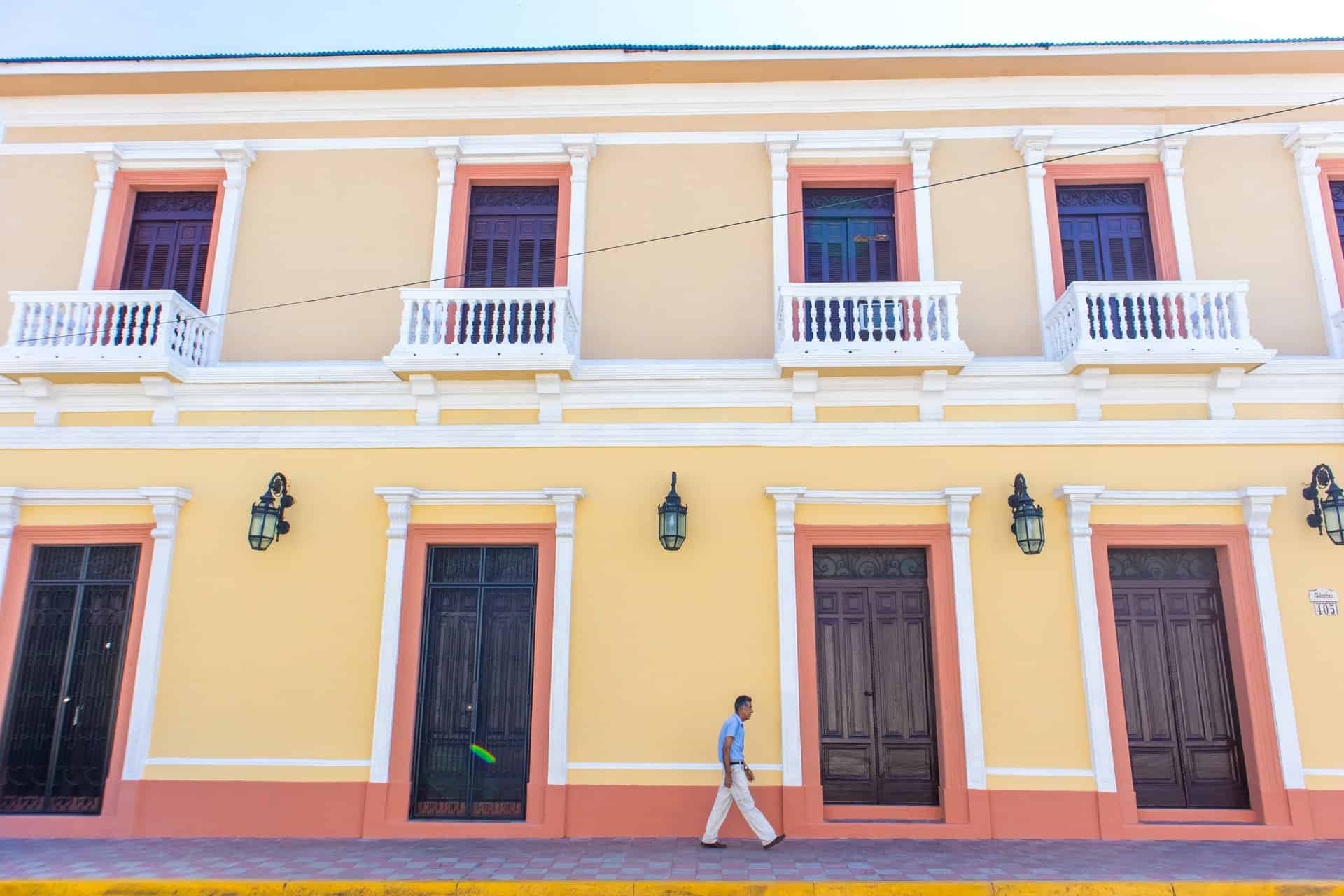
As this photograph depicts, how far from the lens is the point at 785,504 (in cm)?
809

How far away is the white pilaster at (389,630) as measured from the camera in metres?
7.77

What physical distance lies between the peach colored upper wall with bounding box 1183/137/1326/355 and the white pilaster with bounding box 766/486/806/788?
199 inches

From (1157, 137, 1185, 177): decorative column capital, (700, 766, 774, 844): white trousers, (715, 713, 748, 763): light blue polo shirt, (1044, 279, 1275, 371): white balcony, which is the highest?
(1157, 137, 1185, 177): decorative column capital

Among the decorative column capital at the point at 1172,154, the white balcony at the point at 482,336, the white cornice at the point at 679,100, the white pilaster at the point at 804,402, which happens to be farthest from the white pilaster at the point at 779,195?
the decorative column capital at the point at 1172,154

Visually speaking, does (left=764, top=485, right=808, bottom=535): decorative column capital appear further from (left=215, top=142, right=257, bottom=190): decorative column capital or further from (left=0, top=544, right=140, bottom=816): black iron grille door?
(left=215, top=142, right=257, bottom=190): decorative column capital

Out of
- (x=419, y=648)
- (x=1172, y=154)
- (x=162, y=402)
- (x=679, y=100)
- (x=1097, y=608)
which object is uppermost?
(x=679, y=100)

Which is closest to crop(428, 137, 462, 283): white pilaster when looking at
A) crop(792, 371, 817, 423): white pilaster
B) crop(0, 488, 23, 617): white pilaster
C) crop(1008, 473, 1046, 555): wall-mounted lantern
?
crop(792, 371, 817, 423): white pilaster

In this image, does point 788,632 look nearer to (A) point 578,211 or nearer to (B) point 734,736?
(B) point 734,736

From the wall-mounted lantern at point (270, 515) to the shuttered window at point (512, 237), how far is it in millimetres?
2883

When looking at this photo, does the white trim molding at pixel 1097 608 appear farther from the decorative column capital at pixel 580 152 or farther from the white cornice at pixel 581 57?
the decorative column capital at pixel 580 152

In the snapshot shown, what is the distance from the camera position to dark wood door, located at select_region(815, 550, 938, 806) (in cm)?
790

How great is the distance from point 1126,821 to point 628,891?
4595 millimetres

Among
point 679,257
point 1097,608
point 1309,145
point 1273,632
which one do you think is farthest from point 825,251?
point 1273,632

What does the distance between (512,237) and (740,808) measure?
636 centimetres
